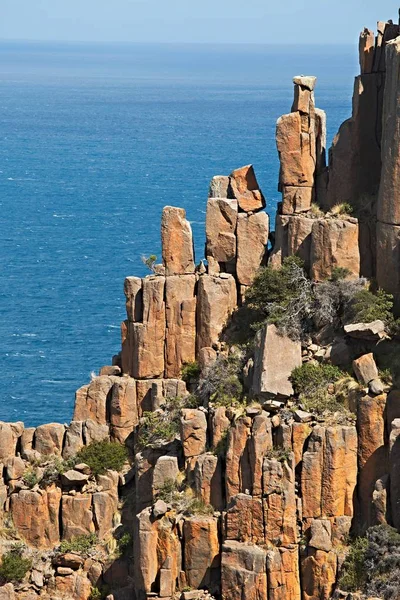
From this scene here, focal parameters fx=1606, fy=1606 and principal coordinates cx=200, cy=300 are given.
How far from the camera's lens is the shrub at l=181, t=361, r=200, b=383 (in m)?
82.5

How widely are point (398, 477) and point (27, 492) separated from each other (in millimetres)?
21225

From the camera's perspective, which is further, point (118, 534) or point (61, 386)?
point (61, 386)

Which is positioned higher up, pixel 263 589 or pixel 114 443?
pixel 114 443

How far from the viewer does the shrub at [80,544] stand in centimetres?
7894

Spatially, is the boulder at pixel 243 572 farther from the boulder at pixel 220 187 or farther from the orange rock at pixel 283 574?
the boulder at pixel 220 187

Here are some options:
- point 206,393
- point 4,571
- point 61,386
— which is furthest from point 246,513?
point 61,386

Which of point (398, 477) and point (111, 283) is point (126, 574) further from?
point (111, 283)

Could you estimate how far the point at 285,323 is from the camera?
77.2 m

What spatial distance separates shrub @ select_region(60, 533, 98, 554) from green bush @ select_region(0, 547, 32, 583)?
6.37 ft

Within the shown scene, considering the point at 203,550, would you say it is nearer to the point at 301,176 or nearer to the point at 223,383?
the point at 223,383

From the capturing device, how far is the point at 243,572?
70.1 m

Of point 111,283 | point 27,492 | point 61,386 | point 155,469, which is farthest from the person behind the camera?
point 111,283

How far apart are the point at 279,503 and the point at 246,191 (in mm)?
20200

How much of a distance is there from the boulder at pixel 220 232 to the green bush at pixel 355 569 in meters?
19.7
